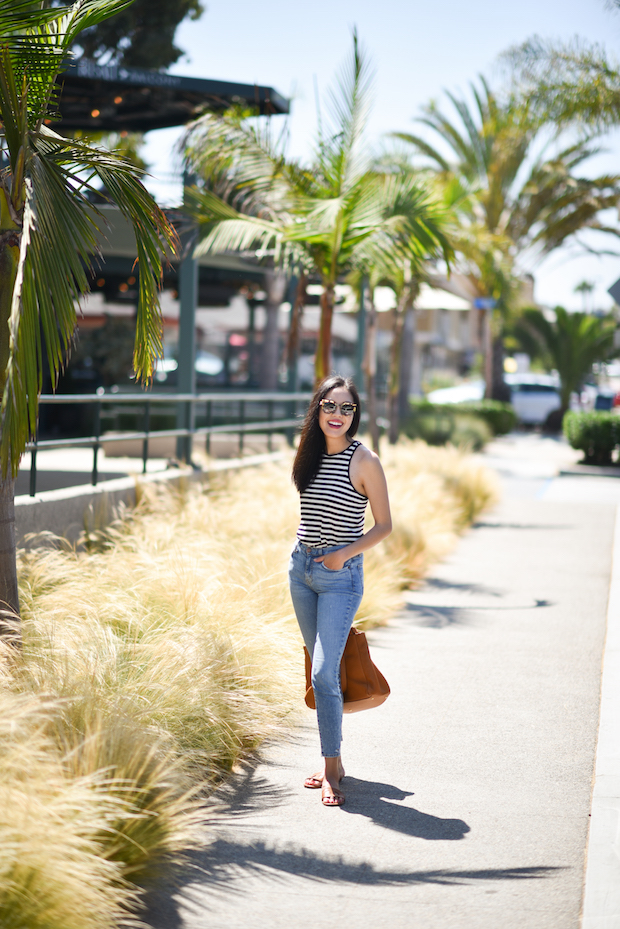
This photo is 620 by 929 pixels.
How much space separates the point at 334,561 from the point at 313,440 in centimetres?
59

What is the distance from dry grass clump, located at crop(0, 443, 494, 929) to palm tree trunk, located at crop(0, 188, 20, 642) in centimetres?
19

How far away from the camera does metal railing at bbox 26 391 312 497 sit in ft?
27.0

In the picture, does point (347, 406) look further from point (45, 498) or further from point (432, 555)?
point (432, 555)

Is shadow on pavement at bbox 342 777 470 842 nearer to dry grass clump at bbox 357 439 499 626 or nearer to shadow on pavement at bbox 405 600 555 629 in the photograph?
dry grass clump at bbox 357 439 499 626

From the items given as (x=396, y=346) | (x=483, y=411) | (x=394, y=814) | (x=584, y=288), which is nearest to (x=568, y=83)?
(x=396, y=346)

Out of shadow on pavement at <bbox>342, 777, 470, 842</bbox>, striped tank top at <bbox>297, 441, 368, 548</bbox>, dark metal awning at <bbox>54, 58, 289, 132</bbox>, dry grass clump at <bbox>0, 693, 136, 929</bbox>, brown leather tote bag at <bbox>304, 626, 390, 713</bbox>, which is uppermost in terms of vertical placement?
dark metal awning at <bbox>54, 58, 289, 132</bbox>

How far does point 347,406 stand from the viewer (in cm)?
433

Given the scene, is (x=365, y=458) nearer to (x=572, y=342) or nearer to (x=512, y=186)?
(x=512, y=186)

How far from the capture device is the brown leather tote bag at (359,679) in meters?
4.29

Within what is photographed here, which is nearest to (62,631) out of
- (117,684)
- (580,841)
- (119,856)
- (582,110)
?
(117,684)

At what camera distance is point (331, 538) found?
4.22m

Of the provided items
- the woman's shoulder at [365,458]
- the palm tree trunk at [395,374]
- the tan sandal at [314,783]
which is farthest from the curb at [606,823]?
the palm tree trunk at [395,374]

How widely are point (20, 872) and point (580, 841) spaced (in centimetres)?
221

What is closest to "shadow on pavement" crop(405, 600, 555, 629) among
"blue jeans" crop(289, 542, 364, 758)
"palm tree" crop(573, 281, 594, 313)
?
"blue jeans" crop(289, 542, 364, 758)
